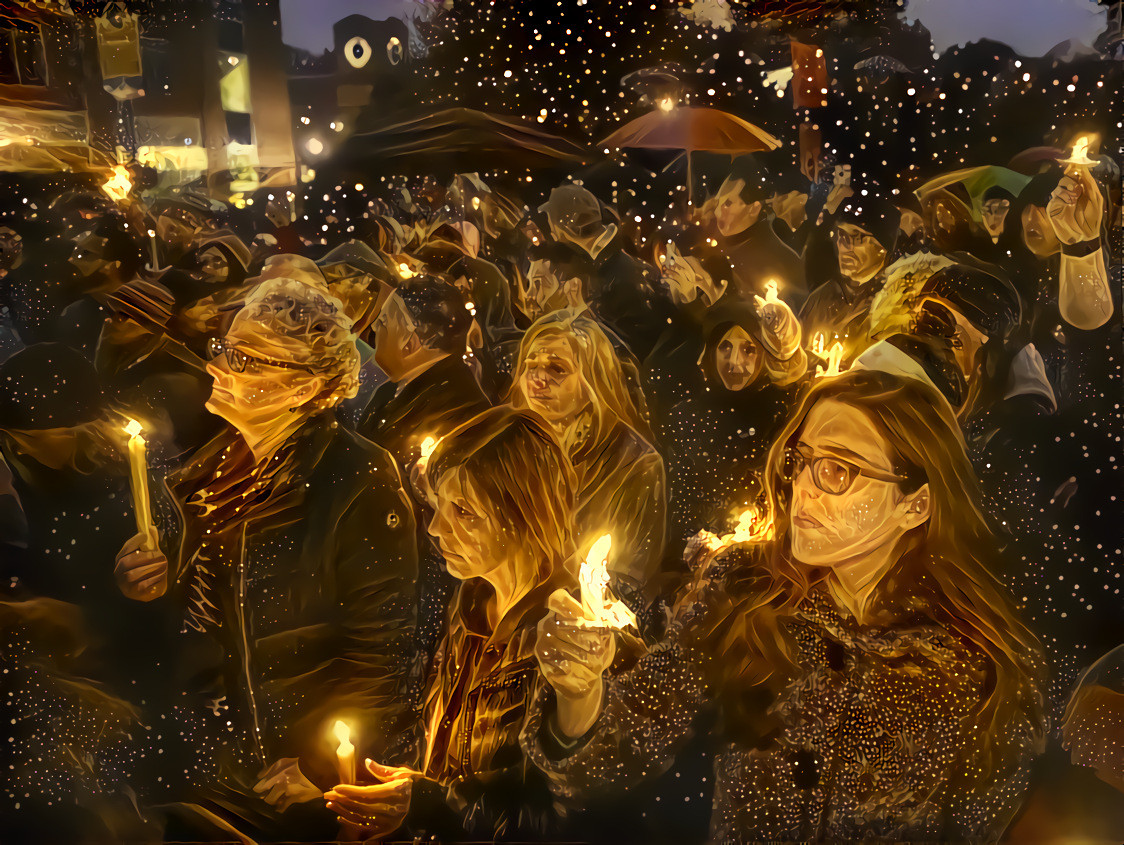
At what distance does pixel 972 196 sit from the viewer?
2.90 m

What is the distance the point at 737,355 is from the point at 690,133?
3.26 feet

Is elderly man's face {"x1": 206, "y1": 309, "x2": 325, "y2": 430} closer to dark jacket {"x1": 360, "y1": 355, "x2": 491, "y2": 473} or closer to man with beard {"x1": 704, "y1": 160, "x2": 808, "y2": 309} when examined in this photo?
dark jacket {"x1": 360, "y1": 355, "x2": 491, "y2": 473}

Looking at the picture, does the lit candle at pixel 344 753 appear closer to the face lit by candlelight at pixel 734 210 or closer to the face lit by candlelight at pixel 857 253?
the face lit by candlelight at pixel 734 210

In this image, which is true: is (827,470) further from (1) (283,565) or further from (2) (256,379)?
(2) (256,379)

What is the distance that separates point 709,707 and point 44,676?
2.96m

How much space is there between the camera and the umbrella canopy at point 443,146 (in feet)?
9.43

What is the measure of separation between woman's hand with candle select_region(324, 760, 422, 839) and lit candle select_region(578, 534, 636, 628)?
1.05 metres

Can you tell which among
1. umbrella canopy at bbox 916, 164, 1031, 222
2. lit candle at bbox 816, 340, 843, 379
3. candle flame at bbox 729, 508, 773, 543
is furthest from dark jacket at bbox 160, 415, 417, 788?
umbrella canopy at bbox 916, 164, 1031, 222

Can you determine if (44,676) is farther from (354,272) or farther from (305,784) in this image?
(354,272)

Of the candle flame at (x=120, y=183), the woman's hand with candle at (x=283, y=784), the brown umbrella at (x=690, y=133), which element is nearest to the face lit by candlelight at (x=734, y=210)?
the brown umbrella at (x=690, y=133)

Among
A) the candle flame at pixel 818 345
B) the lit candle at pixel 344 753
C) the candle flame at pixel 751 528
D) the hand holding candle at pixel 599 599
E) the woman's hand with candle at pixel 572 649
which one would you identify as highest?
the candle flame at pixel 818 345

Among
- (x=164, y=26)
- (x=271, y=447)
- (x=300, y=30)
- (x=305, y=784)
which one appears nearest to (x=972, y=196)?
(x=300, y=30)

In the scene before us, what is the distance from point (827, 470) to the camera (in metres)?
2.90

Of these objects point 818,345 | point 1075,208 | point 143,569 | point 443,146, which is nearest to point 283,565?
point 143,569
